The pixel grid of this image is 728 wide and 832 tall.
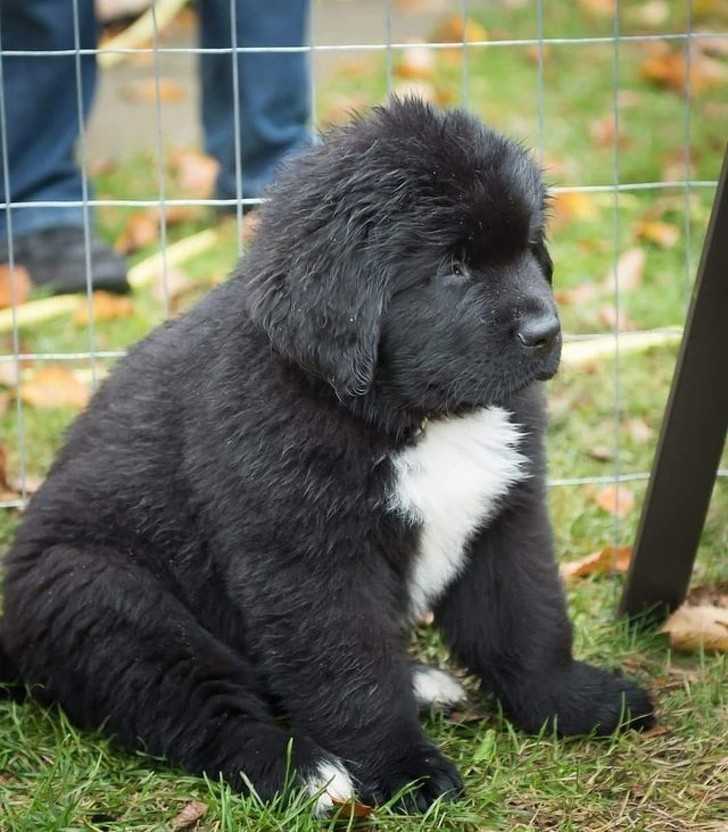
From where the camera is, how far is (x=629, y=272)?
219 inches

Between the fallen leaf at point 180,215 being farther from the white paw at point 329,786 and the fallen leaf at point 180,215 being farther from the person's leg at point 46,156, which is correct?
the white paw at point 329,786

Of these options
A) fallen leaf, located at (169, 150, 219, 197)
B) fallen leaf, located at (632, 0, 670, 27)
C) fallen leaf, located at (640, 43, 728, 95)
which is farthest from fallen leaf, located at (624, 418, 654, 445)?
fallen leaf, located at (632, 0, 670, 27)

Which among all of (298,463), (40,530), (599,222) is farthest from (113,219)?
(298,463)

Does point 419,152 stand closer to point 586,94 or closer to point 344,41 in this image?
point 586,94

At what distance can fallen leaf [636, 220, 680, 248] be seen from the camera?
229 inches

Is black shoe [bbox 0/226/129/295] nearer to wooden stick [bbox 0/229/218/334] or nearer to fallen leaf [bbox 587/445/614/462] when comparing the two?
wooden stick [bbox 0/229/218/334]

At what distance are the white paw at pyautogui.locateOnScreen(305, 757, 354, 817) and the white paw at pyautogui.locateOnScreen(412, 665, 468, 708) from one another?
406 mm

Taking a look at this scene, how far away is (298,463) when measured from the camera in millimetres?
2883

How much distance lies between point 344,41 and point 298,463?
547 cm

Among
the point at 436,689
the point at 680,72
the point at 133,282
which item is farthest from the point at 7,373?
the point at 680,72

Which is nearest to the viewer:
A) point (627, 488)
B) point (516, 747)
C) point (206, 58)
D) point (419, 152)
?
point (419, 152)

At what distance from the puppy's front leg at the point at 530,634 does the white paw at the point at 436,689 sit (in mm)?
130

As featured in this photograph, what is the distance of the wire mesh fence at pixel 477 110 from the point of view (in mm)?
3854

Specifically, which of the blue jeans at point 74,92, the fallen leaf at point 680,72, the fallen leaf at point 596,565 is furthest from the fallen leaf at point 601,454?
the fallen leaf at point 680,72
